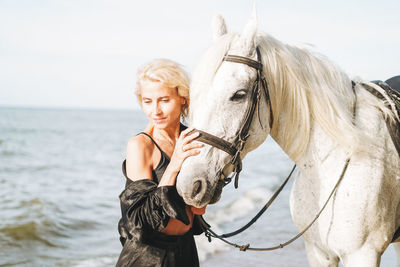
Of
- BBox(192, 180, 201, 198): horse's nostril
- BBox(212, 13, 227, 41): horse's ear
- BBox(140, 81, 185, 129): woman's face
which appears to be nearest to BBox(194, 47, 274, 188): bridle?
BBox(192, 180, 201, 198): horse's nostril

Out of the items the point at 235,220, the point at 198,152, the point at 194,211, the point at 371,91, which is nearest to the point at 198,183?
the point at 198,152

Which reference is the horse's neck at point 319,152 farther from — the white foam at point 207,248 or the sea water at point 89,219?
the white foam at point 207,248

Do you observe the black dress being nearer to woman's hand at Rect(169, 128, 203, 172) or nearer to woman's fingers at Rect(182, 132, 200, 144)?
woman's hand at Rect(169, 128, 203, 172)

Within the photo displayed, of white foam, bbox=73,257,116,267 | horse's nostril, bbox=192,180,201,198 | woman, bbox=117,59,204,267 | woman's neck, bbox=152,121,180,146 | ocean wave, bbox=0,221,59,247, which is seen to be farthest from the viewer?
ocean wave, bbox=0,221,59,247

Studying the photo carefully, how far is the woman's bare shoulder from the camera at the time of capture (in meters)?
2.07

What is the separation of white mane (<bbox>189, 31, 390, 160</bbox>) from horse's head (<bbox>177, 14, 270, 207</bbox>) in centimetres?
3

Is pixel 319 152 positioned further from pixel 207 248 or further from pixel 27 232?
pixel 27 232

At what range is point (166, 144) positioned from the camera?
229 cm

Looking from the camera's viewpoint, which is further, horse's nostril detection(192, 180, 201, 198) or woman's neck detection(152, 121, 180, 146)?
woman's neck detection(152, 121, 180, 146)

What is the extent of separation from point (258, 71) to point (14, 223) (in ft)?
22.2

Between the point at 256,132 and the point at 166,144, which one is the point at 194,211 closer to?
the point at 166,144

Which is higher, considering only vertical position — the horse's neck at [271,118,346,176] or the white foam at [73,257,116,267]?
the horse's neck at [271,118,346,176]

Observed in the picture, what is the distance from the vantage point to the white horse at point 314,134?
1.83 meters

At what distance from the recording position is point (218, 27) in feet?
6.82
